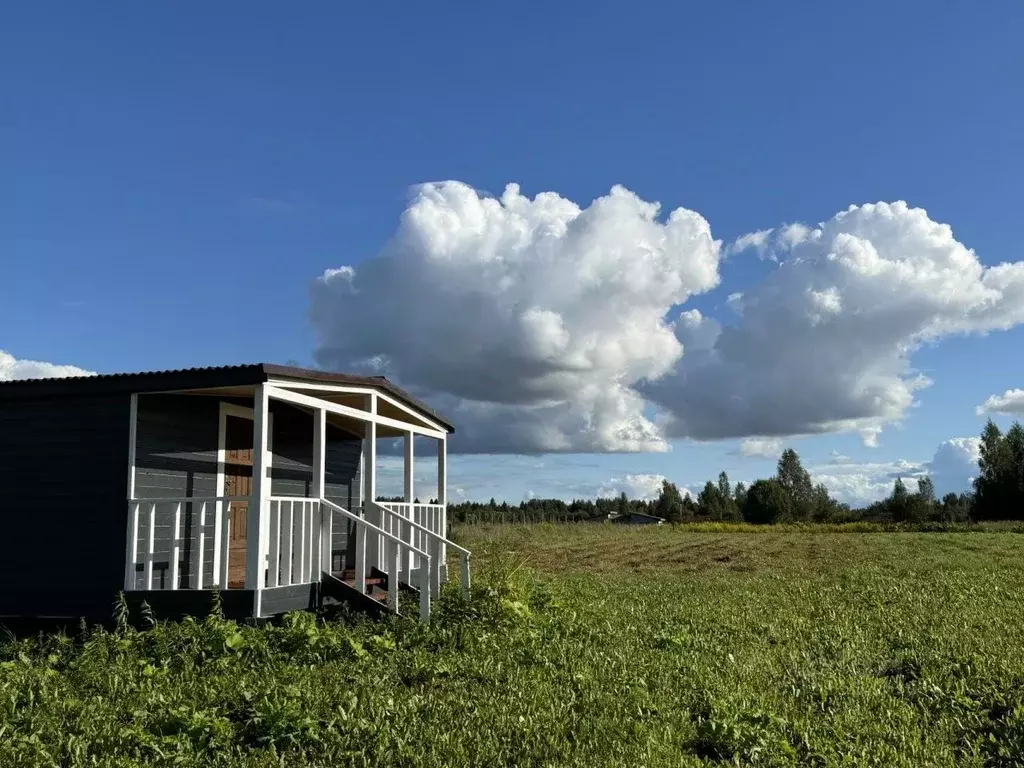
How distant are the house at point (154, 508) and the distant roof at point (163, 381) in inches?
0.6

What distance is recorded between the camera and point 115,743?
5.91 meters

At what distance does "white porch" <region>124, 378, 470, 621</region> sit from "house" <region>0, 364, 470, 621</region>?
24mm

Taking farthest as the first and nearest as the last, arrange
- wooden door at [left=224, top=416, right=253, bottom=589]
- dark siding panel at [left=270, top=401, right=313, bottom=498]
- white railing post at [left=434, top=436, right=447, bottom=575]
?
white railing post at [left=434, top=436, right=447, bottom=575], dark siding panel at [left=270, top=401, right=313, bottom=498], wooden door at [left=224, top=416, right=253, bottom=589]

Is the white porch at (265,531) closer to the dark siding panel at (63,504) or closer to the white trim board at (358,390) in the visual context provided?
the white trim board at (358,390)

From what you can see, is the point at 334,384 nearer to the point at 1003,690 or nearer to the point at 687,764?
the point at 687,764

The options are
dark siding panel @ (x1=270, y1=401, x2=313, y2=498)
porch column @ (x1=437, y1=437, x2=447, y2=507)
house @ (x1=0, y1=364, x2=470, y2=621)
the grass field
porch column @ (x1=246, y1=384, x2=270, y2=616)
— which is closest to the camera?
the grass field

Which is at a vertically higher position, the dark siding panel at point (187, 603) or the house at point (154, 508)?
the house at point (154, 508)

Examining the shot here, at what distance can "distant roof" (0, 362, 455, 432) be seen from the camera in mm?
9898

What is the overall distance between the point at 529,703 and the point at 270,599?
4.18 meters

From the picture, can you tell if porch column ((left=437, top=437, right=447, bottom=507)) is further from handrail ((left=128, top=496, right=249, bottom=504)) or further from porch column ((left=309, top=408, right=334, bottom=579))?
handrail ((left=128, top=496, right=249, bottom=504))

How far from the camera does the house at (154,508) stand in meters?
9.94

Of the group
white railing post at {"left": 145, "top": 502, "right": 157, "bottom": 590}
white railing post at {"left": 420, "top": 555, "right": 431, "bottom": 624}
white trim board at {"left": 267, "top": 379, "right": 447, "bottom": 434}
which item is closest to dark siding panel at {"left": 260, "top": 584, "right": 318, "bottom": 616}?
white railing post at {"left": 420, "top": 555, "right": 431, "bottom": 624}

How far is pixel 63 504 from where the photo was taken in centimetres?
1080

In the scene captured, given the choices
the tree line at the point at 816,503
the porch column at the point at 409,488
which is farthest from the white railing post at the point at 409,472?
the tree line at the point at 816,503
